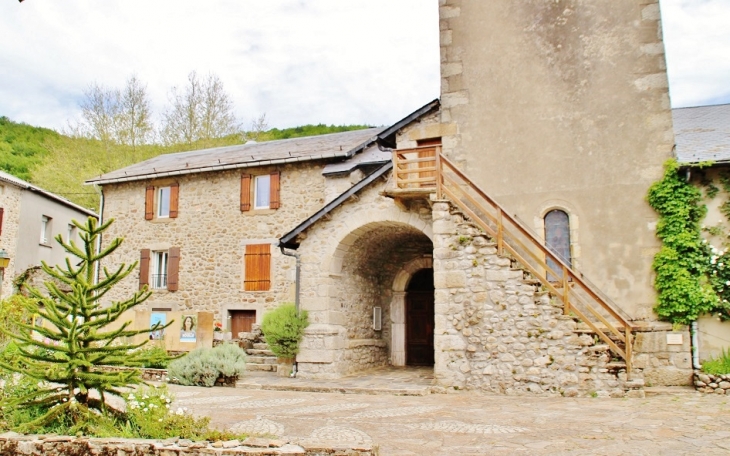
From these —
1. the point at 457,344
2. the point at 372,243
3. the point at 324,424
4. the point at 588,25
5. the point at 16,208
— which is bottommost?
the point at 324,424

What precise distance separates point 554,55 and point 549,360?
18.7ft

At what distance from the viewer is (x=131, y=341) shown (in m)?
13.6

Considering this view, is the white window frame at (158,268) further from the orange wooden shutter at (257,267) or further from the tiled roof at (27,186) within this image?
the tiled roof at (27,186)

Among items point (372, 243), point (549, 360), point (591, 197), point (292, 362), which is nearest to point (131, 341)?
point (292, 362)

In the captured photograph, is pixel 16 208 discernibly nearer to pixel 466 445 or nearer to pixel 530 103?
pixel 530 103

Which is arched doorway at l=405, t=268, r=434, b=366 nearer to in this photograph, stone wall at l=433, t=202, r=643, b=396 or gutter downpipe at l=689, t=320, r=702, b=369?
stone wall at l=433, t=202, r=643, b=396

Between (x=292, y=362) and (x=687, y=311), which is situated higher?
(x=687, y=311)

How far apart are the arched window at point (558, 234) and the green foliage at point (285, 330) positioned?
5.03 meters

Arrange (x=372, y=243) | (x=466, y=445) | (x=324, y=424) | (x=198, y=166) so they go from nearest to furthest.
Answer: (x=466, y=445), (x=324, y=424), (x=372, y=243), (x=198, y=166)

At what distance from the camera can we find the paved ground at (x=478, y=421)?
226 inches

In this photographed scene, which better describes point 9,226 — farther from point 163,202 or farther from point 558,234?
point 558,234

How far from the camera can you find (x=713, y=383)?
9266mm

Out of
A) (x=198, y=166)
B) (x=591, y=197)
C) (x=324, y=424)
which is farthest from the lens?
(x=198, y=166)

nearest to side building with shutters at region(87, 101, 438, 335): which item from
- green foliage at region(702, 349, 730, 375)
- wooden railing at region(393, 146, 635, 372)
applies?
wooden railing at region(393, 146, 635, 372)
